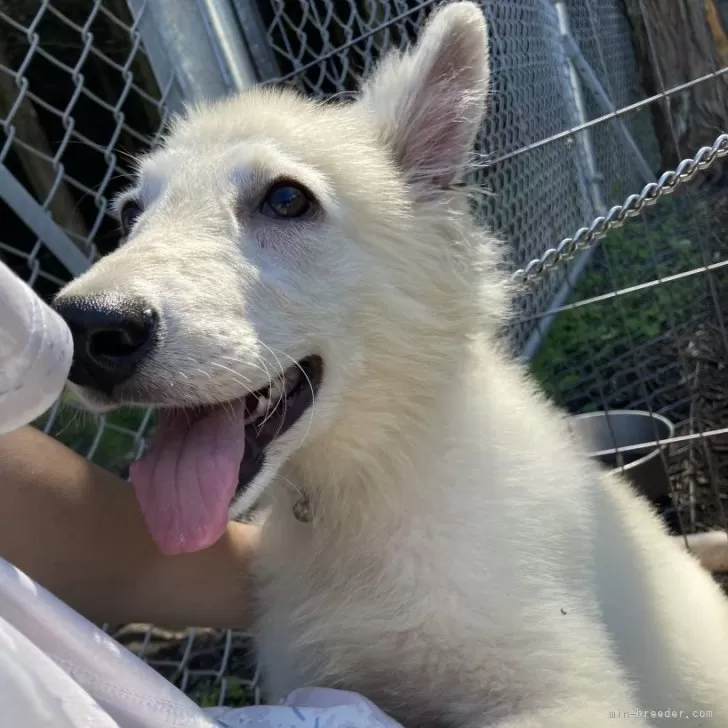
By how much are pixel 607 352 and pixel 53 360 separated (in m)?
3.84

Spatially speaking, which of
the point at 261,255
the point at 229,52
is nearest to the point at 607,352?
the point at 229,52

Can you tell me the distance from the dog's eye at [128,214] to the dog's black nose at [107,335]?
0.80 meters

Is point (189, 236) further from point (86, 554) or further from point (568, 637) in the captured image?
point (568, 637)

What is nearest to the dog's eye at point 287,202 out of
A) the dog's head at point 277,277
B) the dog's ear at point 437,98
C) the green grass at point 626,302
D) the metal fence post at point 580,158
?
the dog's head at point 277,277

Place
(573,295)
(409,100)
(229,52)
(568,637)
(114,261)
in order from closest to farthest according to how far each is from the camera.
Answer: (114,261) < (568,637) < (409,100) < (229,52) < (573,295)

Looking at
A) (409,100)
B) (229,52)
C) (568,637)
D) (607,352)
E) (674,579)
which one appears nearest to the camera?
(568,637)

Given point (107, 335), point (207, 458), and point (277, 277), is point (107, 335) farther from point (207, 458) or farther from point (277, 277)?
point (277, 277)

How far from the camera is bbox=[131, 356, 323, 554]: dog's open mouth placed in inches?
57.2

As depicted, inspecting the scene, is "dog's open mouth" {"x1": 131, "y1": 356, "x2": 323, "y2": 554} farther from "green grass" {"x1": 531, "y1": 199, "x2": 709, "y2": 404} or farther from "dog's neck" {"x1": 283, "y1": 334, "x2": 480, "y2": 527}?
"green grass" {"x1": 531, "y1": 199, "x2": 709, "y2": 404}

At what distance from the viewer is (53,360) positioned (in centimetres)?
104

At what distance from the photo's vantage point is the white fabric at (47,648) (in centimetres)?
98

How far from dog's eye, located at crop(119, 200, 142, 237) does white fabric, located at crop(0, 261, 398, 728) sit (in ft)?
3.56

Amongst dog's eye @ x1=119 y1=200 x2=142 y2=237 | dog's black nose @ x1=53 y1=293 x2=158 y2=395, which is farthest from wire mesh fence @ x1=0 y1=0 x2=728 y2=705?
dog's black nose @ x1=53 y1=293 x2=158 y2=395

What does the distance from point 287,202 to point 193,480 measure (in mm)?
723
